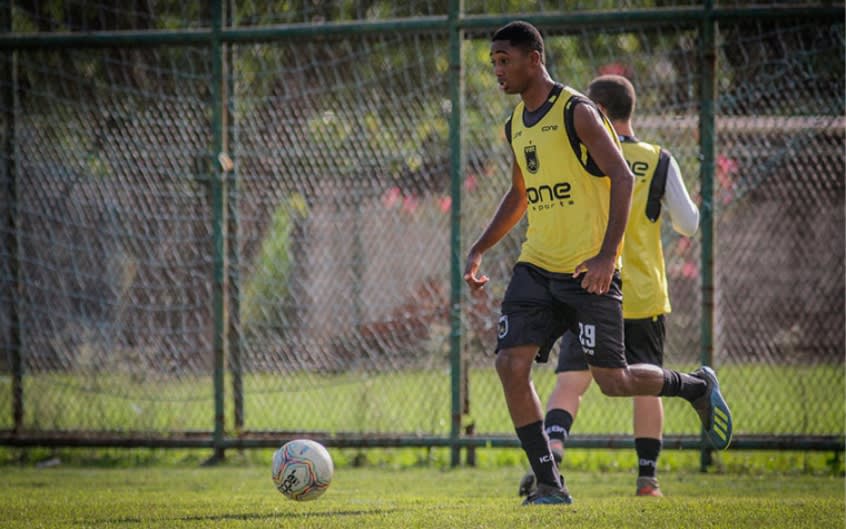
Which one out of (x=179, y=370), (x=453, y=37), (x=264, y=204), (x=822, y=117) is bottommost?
(x=179, y=370)

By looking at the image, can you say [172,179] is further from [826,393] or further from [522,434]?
[826,393]

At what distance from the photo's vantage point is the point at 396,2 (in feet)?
30.1

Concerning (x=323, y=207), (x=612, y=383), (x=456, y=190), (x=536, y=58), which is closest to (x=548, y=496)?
(x=612, y=383)

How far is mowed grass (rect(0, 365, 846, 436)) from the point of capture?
8266mm

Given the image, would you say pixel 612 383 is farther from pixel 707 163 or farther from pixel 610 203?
pixel 707 163

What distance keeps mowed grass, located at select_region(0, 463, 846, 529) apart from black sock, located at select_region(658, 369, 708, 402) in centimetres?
52

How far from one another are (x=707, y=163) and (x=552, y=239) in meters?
2.56

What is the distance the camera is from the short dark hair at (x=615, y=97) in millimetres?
6039

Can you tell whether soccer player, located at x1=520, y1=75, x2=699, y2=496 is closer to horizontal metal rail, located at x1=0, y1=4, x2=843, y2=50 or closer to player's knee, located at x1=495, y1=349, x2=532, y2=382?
player's knee, located at x1=495, y1=349, x2=532, y2=382

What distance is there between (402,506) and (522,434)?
2.32ft

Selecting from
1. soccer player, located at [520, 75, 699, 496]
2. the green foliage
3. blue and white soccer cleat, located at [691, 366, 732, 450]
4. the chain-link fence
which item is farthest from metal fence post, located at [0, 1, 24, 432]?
blue and white soccer cleat, located at [691, 366, 732, 450]

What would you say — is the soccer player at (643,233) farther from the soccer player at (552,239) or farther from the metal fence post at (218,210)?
the metal fence post at (218,210)

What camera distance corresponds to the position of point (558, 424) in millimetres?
6152

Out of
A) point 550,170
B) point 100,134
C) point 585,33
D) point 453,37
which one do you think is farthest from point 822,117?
point 100,134
